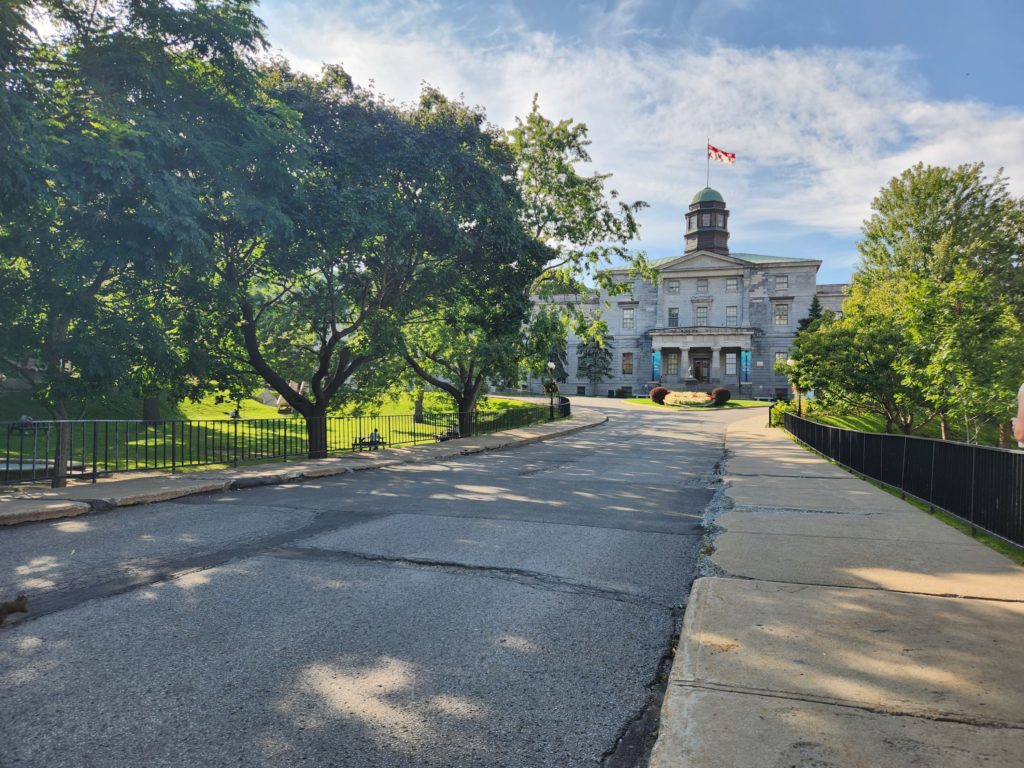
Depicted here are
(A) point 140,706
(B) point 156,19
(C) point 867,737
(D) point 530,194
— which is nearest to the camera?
(C) point 867,737

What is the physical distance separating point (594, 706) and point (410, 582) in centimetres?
248

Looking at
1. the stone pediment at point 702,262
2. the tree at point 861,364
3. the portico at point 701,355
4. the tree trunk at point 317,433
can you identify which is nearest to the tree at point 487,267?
the tree trunk at point 317,433

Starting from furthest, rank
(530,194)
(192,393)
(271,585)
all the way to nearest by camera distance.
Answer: (530,194) → (192,393) → (271,585)

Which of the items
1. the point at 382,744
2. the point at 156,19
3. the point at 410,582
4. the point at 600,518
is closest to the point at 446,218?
the point at 156,19

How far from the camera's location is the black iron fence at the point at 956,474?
6.92 meters

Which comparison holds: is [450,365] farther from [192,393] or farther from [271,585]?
[271,585]

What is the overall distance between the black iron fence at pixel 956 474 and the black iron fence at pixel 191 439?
41.2ft

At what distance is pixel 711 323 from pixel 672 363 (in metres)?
6.61

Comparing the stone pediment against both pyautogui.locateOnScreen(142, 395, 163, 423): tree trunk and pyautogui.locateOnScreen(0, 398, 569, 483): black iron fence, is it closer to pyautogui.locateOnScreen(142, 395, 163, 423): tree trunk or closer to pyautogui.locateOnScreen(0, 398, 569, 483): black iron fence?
pyautogui.locateOnScreen(0, 398, 569, 483): black iron fence

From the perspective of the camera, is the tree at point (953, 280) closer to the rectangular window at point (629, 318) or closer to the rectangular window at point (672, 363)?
the rectangular window at point (672, 363)

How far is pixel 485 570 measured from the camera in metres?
5.93

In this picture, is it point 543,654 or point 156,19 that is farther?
point 156,19

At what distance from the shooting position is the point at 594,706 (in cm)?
338

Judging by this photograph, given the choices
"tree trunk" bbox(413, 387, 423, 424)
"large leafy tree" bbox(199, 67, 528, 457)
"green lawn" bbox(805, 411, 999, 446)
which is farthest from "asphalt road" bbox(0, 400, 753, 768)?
"green lawn" bbox(805, 411, 999, 446)
